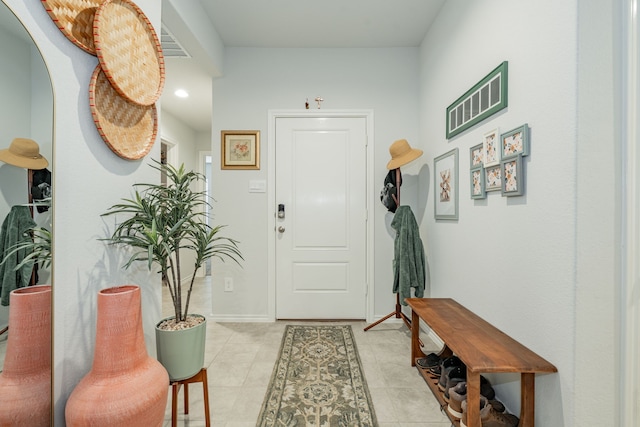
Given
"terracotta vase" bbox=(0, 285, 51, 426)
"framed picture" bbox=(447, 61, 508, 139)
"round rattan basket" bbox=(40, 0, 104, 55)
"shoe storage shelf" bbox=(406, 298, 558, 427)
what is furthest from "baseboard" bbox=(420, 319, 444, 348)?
"round rattan basket" bbox=(40, 0, 104, 55)

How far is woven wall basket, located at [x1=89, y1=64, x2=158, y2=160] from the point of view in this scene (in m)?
1.23

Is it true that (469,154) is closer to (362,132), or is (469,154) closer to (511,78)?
(511,78)

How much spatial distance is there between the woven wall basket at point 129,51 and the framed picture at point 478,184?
179cm

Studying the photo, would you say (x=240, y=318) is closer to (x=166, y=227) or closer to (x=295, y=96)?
(x=166, y=227)

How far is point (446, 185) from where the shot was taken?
7.22 feet

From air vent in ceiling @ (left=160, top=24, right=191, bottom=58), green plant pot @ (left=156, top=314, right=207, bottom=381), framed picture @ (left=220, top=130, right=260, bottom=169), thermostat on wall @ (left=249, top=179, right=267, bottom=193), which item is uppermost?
air vent in ceiling @ (left=160, top=24, right=191, bottom=58)

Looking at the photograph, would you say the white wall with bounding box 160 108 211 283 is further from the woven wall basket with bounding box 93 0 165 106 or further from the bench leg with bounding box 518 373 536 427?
the bench leg with bounding box 518 373 536 427

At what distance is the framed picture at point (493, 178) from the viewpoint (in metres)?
1.53

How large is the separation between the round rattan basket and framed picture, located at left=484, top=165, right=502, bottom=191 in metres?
1.92

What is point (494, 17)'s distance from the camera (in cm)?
160

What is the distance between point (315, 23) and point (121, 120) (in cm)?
183

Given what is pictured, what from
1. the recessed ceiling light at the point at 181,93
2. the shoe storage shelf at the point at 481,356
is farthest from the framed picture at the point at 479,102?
the recessed ceiling light at the point at 181,93

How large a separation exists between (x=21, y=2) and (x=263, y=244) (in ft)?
7.15

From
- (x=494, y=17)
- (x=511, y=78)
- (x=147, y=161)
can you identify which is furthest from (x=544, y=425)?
(x=147, y=161)
